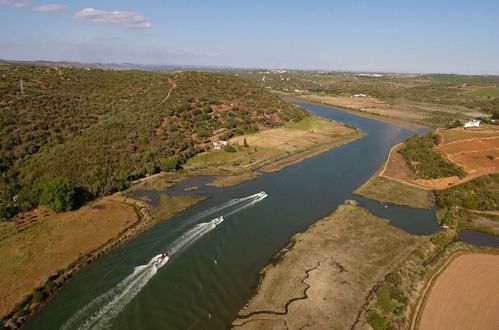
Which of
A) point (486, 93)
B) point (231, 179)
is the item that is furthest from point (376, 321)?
point (486, 93)

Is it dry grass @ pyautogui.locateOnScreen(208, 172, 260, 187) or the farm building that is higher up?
the farm building

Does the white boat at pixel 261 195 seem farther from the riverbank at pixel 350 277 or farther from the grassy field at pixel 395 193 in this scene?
the grassy field at pixel 395 193

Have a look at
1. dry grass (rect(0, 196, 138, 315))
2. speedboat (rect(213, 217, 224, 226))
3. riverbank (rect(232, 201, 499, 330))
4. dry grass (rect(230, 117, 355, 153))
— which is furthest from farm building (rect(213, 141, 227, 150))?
riverbank (rect(232, 201, 499, 330))

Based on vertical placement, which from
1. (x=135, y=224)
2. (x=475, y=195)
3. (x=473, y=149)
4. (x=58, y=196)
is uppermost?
(x=473, y=149)

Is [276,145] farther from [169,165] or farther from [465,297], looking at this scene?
[465,297]

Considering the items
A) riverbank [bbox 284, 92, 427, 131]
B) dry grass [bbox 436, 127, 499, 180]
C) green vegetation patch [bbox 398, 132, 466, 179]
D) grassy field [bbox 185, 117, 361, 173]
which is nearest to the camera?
green vegetation patch [bbox 398, 132, 466, 179]

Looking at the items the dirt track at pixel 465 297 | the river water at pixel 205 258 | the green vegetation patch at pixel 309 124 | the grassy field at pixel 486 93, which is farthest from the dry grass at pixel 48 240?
the grassy field at pixel 486 93

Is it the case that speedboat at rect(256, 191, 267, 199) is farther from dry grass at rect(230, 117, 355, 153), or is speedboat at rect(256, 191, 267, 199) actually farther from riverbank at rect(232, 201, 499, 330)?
dry grass at rect(230, 117, 355, 153)

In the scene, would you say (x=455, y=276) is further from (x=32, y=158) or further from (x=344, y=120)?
(x=344, y=120)
